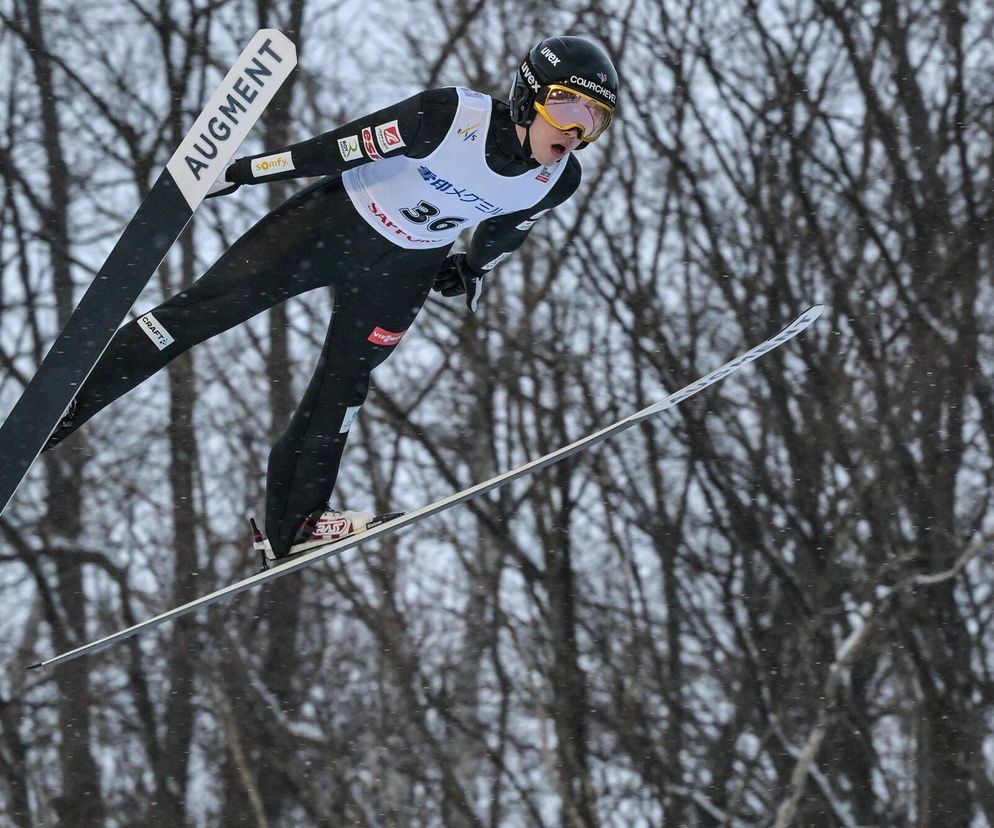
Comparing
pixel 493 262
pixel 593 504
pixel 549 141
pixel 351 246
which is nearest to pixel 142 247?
pixel 351 246

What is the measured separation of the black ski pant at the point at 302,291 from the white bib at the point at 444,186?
0.05m

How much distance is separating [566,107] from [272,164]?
2.17ft

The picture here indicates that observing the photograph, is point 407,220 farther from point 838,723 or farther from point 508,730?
point 838,723

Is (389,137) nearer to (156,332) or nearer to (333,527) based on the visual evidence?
(156,332)

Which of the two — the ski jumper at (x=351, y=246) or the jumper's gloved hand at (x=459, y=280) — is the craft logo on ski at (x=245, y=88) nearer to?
the ski jumper at (x=351, y=246)

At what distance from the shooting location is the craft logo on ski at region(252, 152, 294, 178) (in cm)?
299

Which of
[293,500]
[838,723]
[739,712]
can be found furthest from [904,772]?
[293,500]

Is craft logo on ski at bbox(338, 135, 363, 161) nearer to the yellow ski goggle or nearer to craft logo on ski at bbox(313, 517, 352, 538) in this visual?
the yellow ski goggle

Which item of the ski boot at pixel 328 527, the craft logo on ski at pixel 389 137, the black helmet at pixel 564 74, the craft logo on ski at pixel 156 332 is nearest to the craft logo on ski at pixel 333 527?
the ski boot at pixel 328 527

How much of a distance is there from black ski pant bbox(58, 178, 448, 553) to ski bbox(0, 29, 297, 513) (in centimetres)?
9

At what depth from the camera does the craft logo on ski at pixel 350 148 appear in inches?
117

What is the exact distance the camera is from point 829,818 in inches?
273

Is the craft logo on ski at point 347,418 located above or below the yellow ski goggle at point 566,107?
below

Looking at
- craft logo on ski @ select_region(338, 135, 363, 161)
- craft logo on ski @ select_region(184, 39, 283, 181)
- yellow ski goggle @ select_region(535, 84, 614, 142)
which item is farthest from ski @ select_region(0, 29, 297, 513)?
yellow ski goggle @ select_region(535, 84, 614, 142)
